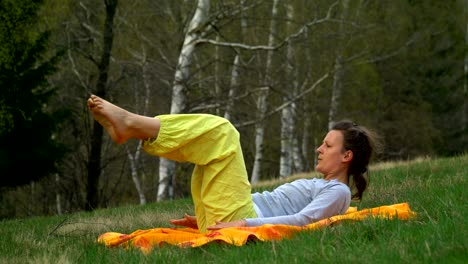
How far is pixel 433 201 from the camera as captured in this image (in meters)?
6.36

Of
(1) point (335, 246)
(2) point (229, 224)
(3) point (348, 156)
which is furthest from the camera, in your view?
(3) point (348, 156)

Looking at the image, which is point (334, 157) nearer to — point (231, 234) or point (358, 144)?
point (358, 144)

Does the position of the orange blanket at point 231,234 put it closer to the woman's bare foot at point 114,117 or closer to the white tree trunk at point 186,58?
the woman's bare foot at point 114,117

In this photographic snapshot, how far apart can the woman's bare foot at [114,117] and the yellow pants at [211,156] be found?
0.60ft

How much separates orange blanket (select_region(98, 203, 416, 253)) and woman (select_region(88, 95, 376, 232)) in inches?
9.4

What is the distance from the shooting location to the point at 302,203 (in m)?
6.26

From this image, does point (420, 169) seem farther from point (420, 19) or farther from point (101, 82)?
point (420, 19)

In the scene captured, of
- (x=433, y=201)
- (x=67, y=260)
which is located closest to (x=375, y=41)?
(x=433, y=201)

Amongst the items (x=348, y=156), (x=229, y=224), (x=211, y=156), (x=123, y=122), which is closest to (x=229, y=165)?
(x=211, y=156)

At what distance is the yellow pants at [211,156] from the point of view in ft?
18.7

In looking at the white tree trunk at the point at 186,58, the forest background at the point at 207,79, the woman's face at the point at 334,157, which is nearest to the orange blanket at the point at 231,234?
the woman's face at the point at 334,157

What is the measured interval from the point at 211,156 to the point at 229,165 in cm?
16

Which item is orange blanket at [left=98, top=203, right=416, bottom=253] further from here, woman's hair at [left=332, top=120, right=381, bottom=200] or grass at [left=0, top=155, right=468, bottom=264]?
woman's hair at [left=332, top=120, right=381, bottom=200]

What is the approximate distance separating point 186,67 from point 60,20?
6.11m
